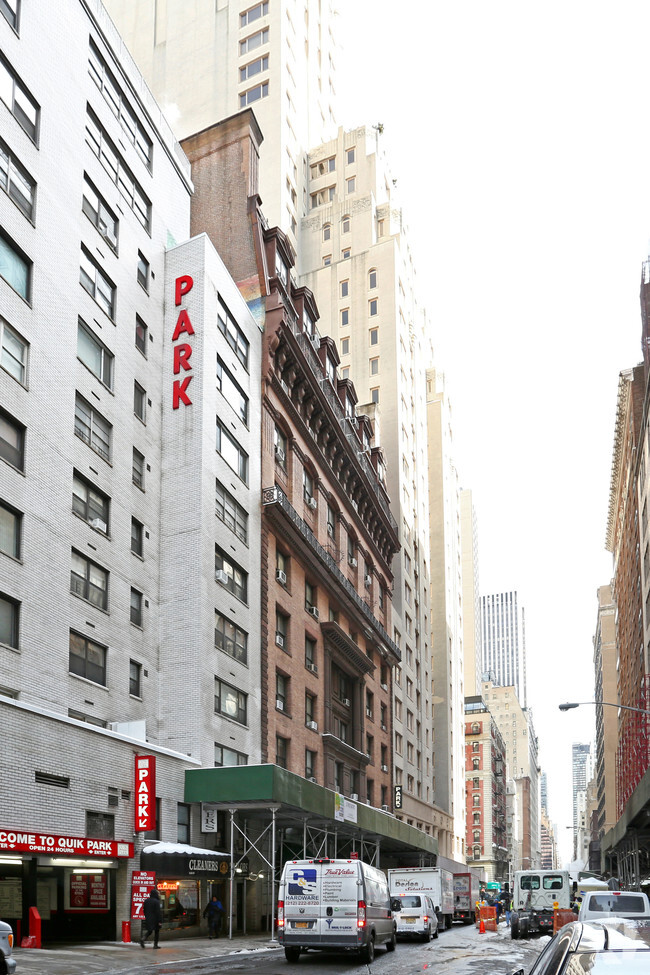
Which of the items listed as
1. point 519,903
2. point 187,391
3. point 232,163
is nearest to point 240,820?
point 519,903

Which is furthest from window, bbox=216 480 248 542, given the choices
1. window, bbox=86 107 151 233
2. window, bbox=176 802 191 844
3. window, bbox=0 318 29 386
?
window, bbox=0 318 29 386

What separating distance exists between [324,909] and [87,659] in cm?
1195

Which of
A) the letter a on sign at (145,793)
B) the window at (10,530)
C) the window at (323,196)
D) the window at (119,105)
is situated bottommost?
the letter a on sign at (145,793)

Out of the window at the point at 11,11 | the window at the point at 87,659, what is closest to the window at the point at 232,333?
the window at the point at 11,11

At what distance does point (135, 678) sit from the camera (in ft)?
117

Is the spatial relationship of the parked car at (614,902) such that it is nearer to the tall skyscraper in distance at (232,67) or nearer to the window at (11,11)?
the window at (11,11)

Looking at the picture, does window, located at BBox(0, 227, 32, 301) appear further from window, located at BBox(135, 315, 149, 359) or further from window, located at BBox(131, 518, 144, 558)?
window, located at BBox(131, 518, 144, 558)

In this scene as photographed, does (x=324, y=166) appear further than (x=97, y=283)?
Yes

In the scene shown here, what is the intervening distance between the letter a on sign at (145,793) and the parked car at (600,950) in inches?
1049

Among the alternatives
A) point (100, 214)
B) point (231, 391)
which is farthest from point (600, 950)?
point (231, 391)

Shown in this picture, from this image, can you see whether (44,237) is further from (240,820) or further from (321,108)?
(321,108)

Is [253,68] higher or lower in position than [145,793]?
higher

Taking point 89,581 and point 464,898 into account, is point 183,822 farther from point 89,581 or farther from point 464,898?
point 464,898

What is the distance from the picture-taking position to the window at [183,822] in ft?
111
